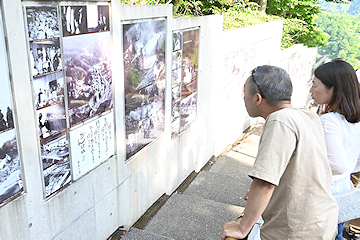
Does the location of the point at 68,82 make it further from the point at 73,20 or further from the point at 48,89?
the point at 73,20

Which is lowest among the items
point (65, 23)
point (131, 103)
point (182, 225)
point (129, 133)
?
point (182, 225)

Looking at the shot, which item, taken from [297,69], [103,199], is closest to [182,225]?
[103,199]

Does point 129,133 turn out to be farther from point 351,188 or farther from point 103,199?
point 351,188

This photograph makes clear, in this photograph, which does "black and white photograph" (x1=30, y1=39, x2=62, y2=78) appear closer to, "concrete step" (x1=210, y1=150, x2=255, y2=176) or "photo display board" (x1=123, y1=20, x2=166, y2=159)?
"photo display board" (x1=123, y1=20, x2=166, y2=159)

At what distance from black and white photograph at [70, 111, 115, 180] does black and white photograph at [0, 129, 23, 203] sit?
2.03ft

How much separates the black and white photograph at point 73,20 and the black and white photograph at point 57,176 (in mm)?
1086

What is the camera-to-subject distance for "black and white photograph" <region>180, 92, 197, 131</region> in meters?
5.72

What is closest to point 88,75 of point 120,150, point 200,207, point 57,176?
point 57,176

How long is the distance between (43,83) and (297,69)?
37.0ft

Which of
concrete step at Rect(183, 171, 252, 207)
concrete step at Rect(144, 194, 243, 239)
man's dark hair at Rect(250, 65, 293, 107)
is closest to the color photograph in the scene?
concrete step at Rect(183, 171, 252, 207)

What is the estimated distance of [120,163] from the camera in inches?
160

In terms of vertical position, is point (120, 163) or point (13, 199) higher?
point (13, 199)

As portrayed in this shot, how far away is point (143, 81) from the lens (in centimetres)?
433

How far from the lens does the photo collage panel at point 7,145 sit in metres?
2.44
